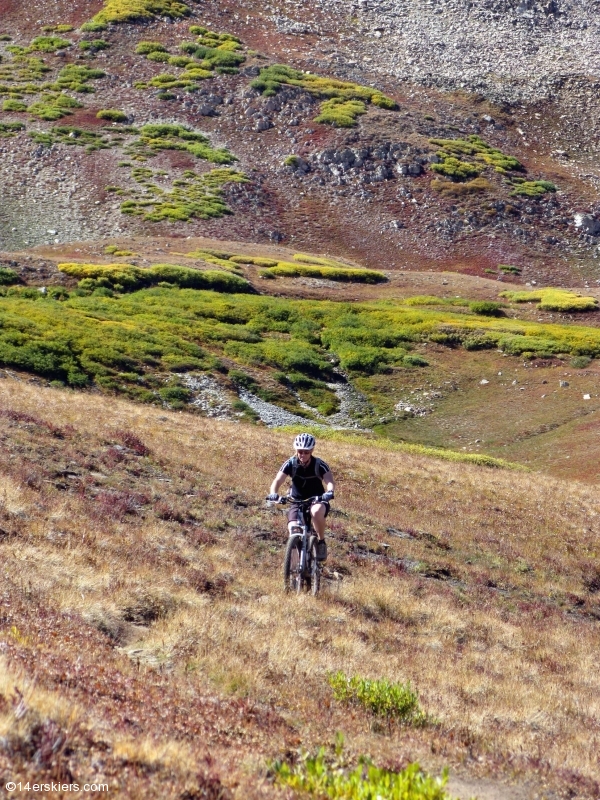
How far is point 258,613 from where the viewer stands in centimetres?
1138

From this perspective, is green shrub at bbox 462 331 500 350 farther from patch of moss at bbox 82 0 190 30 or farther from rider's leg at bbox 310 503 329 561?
patch of moss at bbox 82 0 190 30

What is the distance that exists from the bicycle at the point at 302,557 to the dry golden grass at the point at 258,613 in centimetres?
35

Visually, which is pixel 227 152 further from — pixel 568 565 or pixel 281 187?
pixel 568 565

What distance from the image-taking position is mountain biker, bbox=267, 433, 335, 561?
1322cm

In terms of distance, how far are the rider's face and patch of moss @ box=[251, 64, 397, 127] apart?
92.2m

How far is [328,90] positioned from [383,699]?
107039 mm

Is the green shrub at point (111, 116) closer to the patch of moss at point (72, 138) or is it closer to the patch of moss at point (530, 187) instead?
the patch of moss at point (72, 138)

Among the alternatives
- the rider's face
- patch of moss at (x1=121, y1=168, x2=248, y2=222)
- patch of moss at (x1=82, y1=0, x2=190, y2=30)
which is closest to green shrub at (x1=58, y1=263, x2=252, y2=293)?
patch of moss at (x1=121, y1=168, x2=248, y2=222)

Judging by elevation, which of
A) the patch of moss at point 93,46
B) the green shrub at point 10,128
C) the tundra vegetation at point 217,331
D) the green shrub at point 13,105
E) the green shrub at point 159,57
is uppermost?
the patch of moss at point 93,46

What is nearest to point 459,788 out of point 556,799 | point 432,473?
point 556,799

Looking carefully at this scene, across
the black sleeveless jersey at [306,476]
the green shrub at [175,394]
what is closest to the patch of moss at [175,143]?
the green shrub at [175,394]

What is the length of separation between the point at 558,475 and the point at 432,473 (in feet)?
29.5

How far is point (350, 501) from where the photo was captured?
23922 millimetres

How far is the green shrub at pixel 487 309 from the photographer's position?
210 ft
